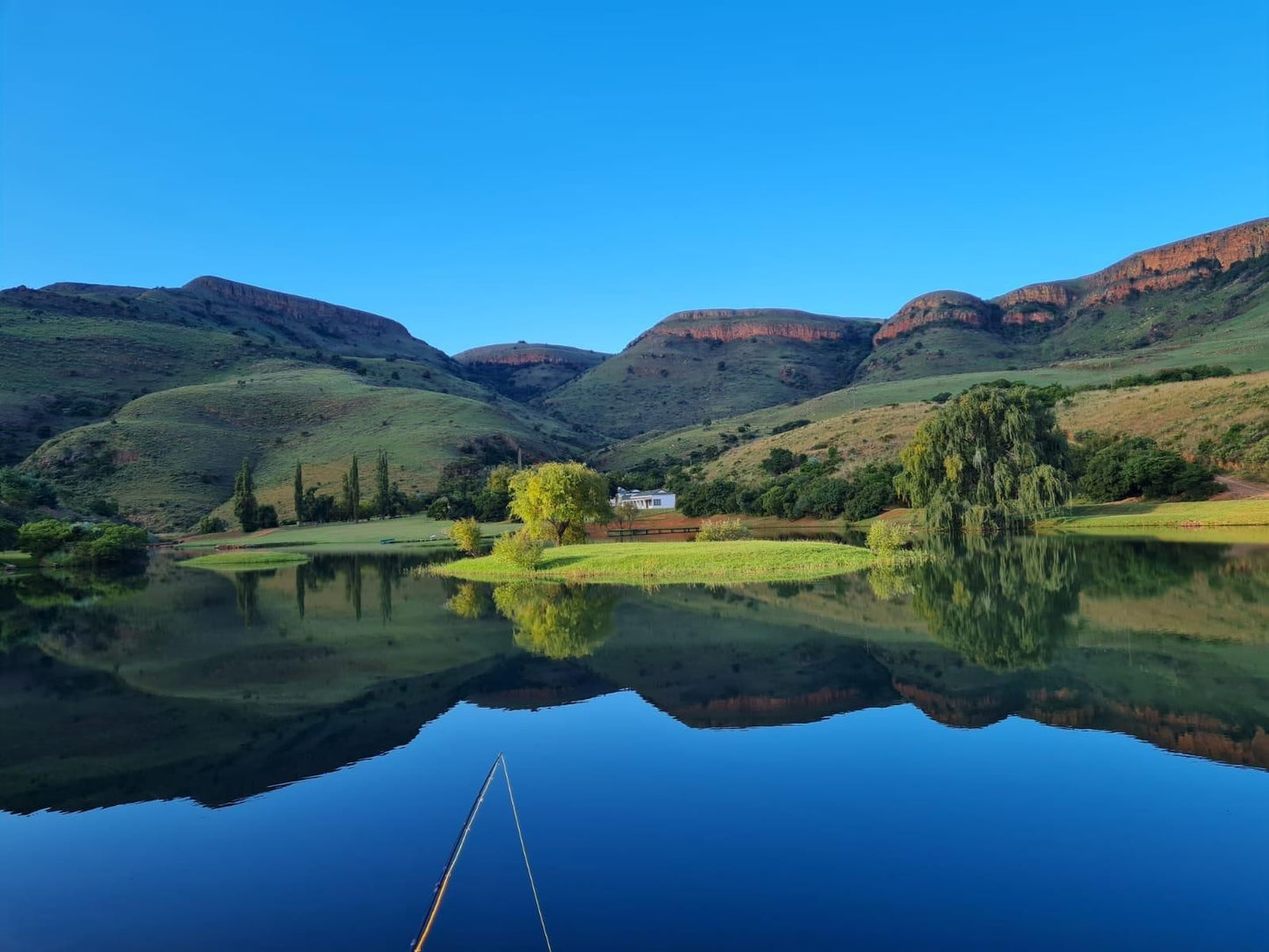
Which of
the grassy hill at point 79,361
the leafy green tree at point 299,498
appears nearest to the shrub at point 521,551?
the leafy green tree at point 299,498

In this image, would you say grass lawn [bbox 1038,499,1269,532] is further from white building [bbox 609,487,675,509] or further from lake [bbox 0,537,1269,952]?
white building [bbox 609,487,675,509]

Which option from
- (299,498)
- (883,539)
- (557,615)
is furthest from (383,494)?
(557,615)

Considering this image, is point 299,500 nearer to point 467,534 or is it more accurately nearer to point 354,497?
point 354,497

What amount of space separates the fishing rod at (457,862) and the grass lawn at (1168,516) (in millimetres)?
60426

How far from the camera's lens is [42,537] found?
64500mm

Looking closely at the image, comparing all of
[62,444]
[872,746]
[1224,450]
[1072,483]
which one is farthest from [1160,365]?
[62,444]

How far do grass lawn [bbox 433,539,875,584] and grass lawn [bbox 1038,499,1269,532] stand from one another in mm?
26549

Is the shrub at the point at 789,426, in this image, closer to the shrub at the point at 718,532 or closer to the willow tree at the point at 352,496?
the willow tree at the point at 352,496

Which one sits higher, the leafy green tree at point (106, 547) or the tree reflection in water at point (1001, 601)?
the leafy green tree at point (106, 547)

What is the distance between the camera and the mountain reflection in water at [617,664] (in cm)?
1476

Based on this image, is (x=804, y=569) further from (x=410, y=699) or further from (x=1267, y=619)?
(x=410, y=699)

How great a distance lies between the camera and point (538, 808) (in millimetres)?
11750

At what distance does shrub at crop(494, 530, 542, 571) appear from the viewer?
45.2 metres

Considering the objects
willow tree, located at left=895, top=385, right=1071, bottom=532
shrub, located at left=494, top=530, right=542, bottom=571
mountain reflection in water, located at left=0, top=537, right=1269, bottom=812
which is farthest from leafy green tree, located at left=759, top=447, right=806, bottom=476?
mountain reflection in water, located at left=0, top=537, right=1269, bottom=812
